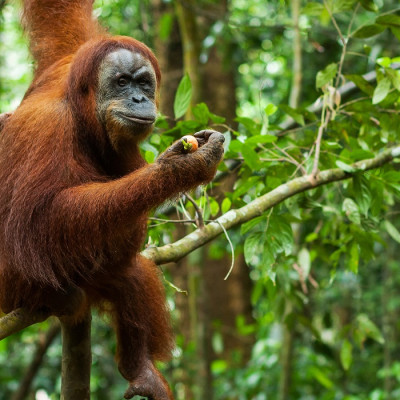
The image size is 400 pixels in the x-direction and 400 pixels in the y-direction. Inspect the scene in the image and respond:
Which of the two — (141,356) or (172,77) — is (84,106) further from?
(172,77)

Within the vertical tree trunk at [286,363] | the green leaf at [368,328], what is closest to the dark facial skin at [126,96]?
the green leaf at [368,328]

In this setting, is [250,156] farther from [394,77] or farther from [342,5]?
[342,5]

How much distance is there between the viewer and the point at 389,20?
360 centimetres

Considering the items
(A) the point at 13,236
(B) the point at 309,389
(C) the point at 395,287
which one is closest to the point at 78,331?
(A) the point at 13,236

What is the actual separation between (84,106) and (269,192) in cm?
103

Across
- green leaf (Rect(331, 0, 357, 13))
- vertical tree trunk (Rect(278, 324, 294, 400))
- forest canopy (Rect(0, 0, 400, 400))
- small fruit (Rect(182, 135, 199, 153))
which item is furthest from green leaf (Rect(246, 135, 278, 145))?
vertical tree trunk (Rect(278, 324, 294, 400))

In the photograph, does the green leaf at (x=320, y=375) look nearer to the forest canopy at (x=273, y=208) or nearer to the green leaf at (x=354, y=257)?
the forest canopy at (x=273, y=208)

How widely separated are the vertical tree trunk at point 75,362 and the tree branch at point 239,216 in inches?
20.8

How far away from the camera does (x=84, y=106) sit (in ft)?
10.4

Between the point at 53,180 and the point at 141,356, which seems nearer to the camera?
the point at 53,180

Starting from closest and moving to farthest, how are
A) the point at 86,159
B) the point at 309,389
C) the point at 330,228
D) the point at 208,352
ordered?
the point at 86,159 → the point at 330,228 → the point at 208,352 → the point at 309,389

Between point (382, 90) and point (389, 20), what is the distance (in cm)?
40

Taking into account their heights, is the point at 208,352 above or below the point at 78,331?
below


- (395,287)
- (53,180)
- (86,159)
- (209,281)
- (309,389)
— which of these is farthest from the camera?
(395,287)
